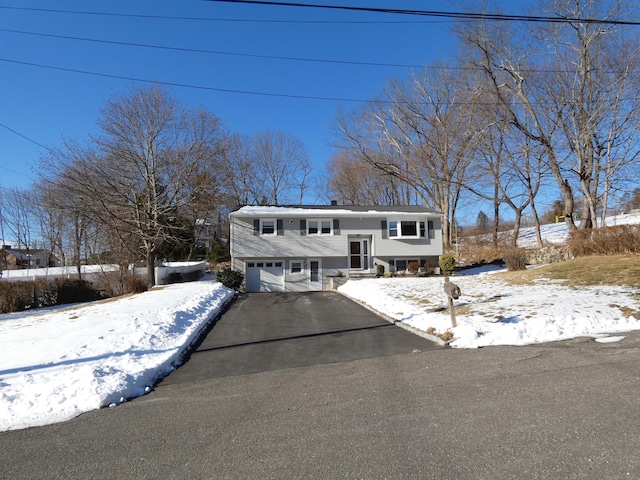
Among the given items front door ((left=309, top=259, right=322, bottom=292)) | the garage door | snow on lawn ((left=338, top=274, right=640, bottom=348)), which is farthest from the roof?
snow on lawn ((left=338, top=274, right=640, bottom=348))

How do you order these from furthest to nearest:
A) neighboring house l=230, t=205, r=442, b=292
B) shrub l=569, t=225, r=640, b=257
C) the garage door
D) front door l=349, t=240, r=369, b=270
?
front door l=349, t=240, r=369, b=270 → the garage door → neighboring house l=230, t=205, r=442, b=292 → shrub l=569, t=225, r=640, b=257

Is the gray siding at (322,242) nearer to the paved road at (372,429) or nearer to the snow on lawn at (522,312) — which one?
the snow on lawn at (522,312)

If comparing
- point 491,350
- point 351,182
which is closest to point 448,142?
point 351,182

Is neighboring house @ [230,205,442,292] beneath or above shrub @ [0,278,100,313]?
above

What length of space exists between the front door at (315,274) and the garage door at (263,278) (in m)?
1.90

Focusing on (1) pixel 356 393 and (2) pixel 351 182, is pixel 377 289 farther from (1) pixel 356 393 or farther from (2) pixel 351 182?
(2) pixel 351 182

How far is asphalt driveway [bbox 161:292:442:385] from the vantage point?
6961mm

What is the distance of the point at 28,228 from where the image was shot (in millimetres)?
48906

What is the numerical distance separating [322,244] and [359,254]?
2859 millimetres

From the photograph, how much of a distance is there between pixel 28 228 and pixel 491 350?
57.0 m

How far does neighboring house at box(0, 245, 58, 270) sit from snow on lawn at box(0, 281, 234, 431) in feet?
136

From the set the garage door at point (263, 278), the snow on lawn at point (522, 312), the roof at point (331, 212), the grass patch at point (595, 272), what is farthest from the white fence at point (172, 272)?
the grass patch at point (595, 272)

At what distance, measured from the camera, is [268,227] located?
2602 centimetres

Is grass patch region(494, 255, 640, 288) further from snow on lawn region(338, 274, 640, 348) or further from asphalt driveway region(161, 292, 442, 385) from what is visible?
asphalt driveway region(161, 292, 442, 385)
